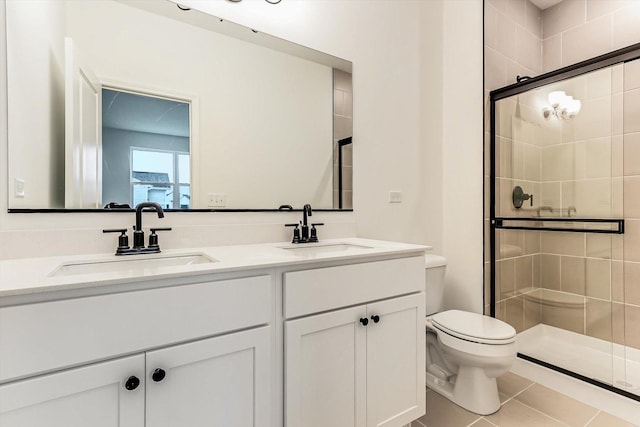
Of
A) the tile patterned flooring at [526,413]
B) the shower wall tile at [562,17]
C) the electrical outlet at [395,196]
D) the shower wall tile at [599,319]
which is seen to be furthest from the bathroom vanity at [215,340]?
the shower wall tile at [562,17]

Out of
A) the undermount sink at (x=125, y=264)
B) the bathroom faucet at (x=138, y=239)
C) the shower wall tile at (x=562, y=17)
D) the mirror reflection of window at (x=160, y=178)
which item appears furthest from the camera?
the shower wall tile at (x=562, y=17)

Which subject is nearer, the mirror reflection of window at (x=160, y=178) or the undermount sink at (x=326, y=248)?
the mirror reflection of window at (x=160, y=178)

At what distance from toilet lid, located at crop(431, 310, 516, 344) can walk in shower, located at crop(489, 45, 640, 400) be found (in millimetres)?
473

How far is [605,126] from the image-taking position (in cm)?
203

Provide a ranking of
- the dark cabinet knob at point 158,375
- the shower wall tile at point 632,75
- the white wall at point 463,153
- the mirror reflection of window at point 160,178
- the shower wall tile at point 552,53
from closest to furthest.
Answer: the dark cabinet knob at point 158,375 → the mirror reflection of window at point 160,178 → the shower wall tile at point 632,75 → the white wall at point 463,153 → the shower wall tile at point 552,53

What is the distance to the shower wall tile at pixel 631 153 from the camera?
1951 mm

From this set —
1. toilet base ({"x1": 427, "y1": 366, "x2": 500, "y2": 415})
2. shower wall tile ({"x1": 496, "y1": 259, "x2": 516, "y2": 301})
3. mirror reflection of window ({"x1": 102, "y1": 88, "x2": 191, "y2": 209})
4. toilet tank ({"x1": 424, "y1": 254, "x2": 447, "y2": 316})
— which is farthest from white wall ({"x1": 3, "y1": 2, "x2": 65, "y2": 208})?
shower wall tile ({"x1": 496, "y1": 259, "x2": 516, "y2": 301})

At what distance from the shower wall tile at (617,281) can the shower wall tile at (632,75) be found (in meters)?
1.08

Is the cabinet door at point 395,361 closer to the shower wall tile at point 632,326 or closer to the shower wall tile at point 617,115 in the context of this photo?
the shower wall tile at point 632,326

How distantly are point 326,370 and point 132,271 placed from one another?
0.70 m

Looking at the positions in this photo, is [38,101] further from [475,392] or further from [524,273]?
[524,273]

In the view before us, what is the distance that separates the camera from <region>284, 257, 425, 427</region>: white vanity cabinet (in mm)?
1052

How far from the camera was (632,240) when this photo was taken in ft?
6.68

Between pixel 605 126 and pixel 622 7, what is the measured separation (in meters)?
0.93
